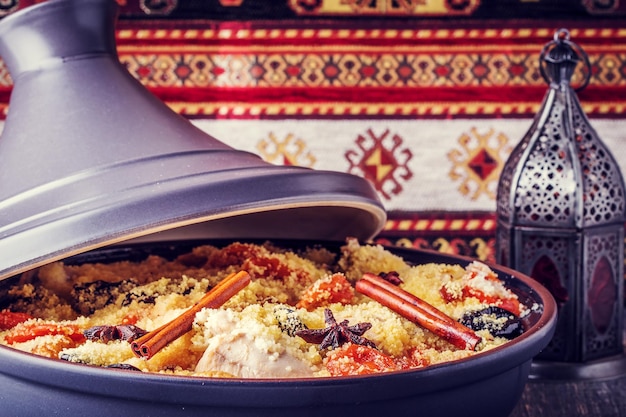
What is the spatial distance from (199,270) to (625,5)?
1546 millimetres

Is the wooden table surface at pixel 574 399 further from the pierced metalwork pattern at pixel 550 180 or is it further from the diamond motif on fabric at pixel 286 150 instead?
the diamond motif on fabric at pixel 286 150

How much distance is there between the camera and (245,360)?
0.91 metres

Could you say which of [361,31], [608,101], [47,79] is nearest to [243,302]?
[47,79]

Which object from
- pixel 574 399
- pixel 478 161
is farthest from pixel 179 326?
pixel 478 161

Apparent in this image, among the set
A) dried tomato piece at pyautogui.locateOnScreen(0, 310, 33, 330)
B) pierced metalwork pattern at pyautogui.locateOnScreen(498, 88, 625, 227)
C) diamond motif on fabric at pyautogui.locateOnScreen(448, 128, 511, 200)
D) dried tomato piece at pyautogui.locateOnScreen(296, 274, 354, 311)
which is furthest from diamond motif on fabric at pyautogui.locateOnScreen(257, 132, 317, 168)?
dried tomato piece at pyautogui.locateOnScreen(0, 310, 33, 330)

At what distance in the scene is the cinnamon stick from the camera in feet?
3.11

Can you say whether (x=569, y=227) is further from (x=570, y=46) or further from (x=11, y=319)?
(x=11, y=319)

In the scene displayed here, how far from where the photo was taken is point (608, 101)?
2.29 m

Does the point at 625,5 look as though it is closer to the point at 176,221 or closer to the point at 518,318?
the point at 518,318

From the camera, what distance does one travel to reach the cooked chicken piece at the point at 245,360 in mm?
902

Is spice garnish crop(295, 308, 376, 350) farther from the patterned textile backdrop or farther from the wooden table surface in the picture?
the patterned textile backdrop

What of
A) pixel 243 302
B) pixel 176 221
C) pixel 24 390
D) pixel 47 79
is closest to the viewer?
pixel 24 390

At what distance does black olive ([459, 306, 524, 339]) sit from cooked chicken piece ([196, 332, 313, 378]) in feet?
0.89

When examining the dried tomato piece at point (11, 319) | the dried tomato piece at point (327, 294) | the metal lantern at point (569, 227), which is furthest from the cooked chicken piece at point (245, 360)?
the metal lantern at point (569, 227)
